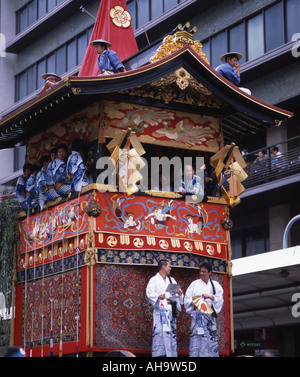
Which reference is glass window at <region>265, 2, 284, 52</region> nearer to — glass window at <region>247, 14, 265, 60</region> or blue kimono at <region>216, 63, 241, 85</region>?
glass window at <region>247, 14, 265, 60</region>

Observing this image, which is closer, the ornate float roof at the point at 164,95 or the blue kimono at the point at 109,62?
the ornate float roof at the point at 164,95

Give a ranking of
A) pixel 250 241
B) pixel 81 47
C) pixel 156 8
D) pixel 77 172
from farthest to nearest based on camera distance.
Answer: pixel 81 47, pixel 156 8, pixel 250 241, pixel 77 172

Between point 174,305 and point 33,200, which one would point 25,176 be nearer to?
point 33,200

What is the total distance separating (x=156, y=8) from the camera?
31.4 meters

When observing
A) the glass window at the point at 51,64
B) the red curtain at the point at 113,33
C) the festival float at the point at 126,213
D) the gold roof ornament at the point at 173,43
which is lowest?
the festival float at the point at 126,213

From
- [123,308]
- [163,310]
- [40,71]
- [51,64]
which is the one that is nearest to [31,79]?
[40,71]

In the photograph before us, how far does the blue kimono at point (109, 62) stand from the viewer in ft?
42.7

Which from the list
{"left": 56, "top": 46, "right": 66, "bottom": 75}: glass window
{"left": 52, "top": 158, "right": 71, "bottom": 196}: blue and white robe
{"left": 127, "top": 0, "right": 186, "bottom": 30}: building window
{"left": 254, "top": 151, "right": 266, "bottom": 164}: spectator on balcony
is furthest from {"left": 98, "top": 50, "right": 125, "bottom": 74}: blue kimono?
{"left": 56, "top": 46, "right": 66, "bottom": 75}: glass window

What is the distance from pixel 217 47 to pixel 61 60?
10.3m

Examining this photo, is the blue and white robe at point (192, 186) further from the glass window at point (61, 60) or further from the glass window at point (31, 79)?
the glass window at point (31, 79)

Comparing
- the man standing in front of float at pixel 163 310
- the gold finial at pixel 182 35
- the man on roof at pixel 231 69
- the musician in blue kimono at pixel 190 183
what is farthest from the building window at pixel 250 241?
the man standing in front of float at pixel 163 310

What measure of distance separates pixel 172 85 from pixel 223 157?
4.57 feet

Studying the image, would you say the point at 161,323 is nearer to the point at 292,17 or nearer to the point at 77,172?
the point at 77,172
